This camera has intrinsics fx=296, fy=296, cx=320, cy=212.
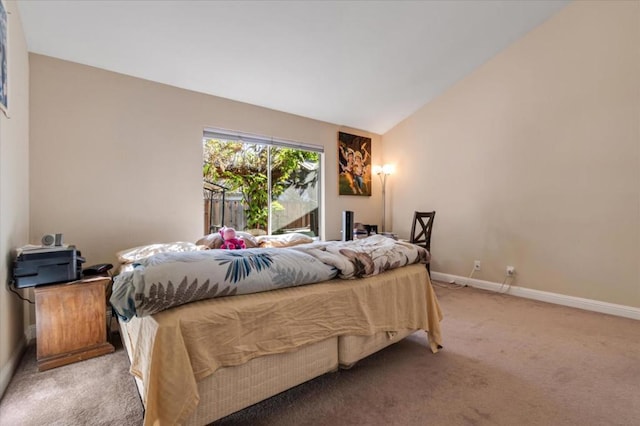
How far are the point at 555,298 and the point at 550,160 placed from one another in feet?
4.88

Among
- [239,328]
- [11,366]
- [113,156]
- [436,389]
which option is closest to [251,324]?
[239,328]

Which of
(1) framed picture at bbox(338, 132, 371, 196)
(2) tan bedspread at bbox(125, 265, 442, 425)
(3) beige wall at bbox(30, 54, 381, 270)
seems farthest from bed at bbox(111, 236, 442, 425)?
(1) framed picture at bbox(338, 132, 371, 196)

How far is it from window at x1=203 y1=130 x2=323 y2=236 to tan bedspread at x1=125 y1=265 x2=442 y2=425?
6.98ft

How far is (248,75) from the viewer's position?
2.98 metres

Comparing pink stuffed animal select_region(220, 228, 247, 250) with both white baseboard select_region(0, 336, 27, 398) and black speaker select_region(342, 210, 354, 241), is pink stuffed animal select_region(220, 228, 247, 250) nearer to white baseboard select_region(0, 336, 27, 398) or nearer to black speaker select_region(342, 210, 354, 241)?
black speaker select_region(342, 210, 354, 241)

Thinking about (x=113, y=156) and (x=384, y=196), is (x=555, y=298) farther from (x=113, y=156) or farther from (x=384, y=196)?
(x=113, y=156)

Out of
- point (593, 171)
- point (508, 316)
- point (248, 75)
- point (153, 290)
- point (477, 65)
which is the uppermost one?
point (477, 65)

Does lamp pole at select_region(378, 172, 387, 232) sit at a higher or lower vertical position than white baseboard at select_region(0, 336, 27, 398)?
higher

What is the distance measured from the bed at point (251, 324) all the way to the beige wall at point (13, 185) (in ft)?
3.28

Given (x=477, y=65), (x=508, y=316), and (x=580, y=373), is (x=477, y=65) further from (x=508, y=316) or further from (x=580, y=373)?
(x=580, y=373)

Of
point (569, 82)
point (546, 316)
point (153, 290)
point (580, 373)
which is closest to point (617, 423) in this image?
point (580, 373)

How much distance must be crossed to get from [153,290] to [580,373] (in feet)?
7.82

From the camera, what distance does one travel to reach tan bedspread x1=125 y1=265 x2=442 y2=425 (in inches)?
40.8

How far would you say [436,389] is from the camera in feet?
5.28
